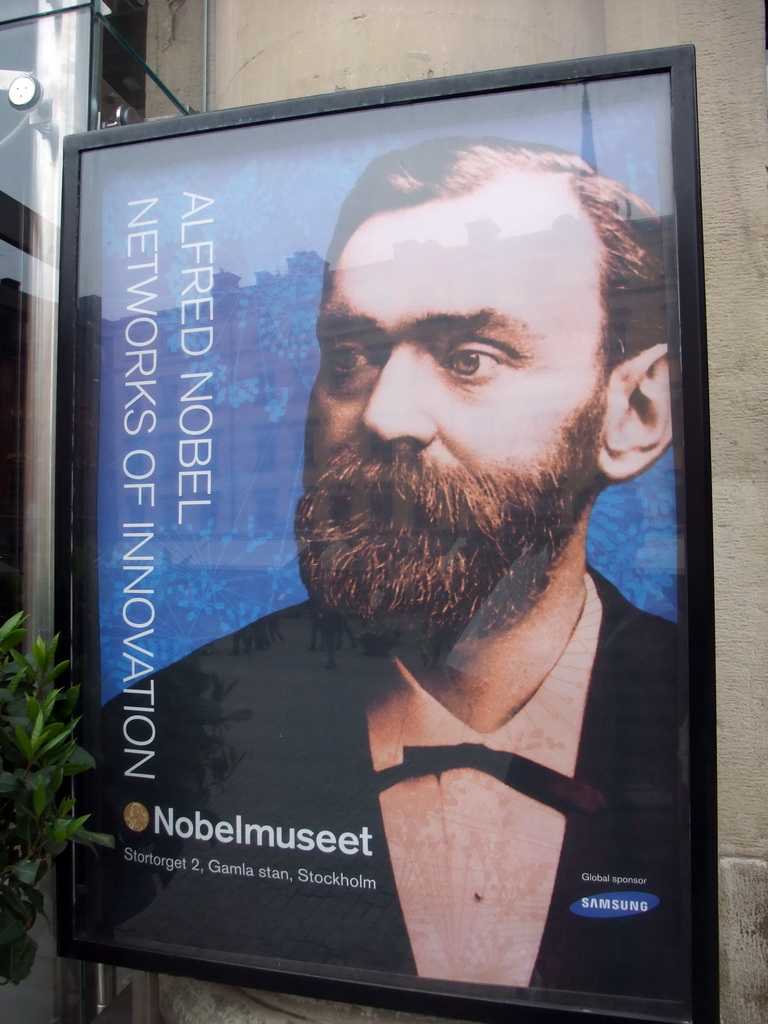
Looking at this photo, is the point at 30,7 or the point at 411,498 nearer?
the point at 411,498

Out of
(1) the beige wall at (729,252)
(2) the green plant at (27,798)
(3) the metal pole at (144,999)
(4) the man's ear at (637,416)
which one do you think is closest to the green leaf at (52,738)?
(2) the green plant at (27,798)

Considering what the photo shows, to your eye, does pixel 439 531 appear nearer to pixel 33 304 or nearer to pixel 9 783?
pixel 9 783

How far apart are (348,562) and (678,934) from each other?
1.47m

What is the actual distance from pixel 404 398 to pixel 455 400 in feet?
0.54

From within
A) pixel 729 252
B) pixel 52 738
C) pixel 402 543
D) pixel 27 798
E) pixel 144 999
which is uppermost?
pixel 729 252

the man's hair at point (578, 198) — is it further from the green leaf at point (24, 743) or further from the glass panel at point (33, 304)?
the green leaf at point (24, 743)

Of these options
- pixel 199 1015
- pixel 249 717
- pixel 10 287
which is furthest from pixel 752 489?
pixel 10 287

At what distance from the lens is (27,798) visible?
2277mm

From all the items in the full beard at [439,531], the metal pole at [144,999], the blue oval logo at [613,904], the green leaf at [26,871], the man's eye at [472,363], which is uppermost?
the man's eye at [472,363]

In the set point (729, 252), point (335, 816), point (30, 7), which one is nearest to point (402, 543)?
point (335, 816)

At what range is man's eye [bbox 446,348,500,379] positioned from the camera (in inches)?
94.0

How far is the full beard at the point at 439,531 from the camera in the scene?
2.34 metres

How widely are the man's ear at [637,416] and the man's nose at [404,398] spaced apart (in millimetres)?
546

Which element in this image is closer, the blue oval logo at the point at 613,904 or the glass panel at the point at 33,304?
the blue oval logo at the point at 613,904
